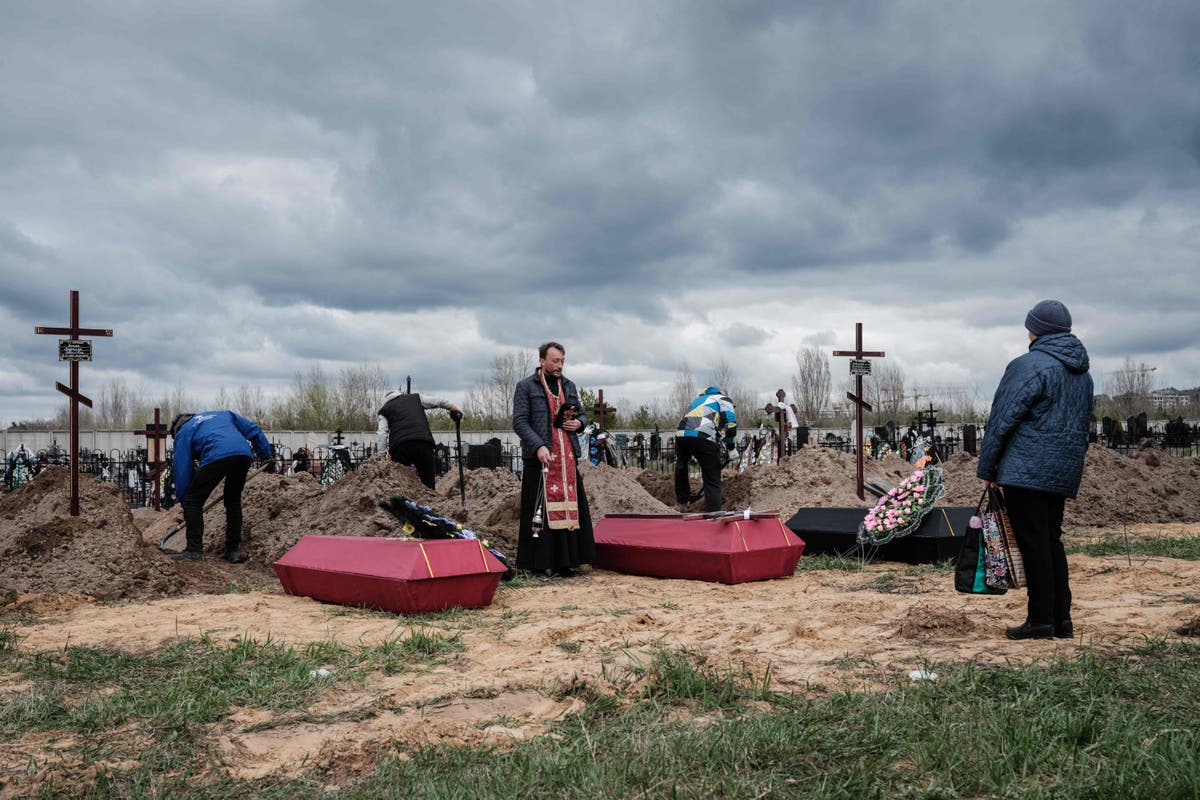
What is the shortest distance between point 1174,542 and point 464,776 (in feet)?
29.8

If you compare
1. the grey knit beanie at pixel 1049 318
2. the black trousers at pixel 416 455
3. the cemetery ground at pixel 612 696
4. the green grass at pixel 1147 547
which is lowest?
the green grass at pixel 1147 547

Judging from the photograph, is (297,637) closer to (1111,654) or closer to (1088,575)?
(1111,654)

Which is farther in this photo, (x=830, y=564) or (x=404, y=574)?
(x=830, y=564)

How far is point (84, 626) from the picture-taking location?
20.4ft

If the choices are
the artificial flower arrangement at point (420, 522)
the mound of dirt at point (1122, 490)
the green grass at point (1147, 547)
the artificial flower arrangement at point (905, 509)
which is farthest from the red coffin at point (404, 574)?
the mound of dirt at point (1122, 490)

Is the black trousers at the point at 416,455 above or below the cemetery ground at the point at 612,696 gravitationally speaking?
above

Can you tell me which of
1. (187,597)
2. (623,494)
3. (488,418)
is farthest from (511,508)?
(488,418)

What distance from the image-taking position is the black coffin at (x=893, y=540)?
8883mm

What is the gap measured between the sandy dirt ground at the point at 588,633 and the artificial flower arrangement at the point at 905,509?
74 cm

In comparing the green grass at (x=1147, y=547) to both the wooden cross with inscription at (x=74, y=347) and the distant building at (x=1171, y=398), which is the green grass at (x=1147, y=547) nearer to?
the wooden cross with inscription at (x=74, y=347)

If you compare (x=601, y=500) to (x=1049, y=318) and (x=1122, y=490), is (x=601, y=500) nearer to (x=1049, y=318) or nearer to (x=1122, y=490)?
(x=1049, y=318)

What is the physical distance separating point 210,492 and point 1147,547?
922 centimetres

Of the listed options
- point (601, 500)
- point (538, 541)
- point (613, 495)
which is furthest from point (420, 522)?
point (613, 495)

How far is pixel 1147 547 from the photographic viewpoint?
9.23m
